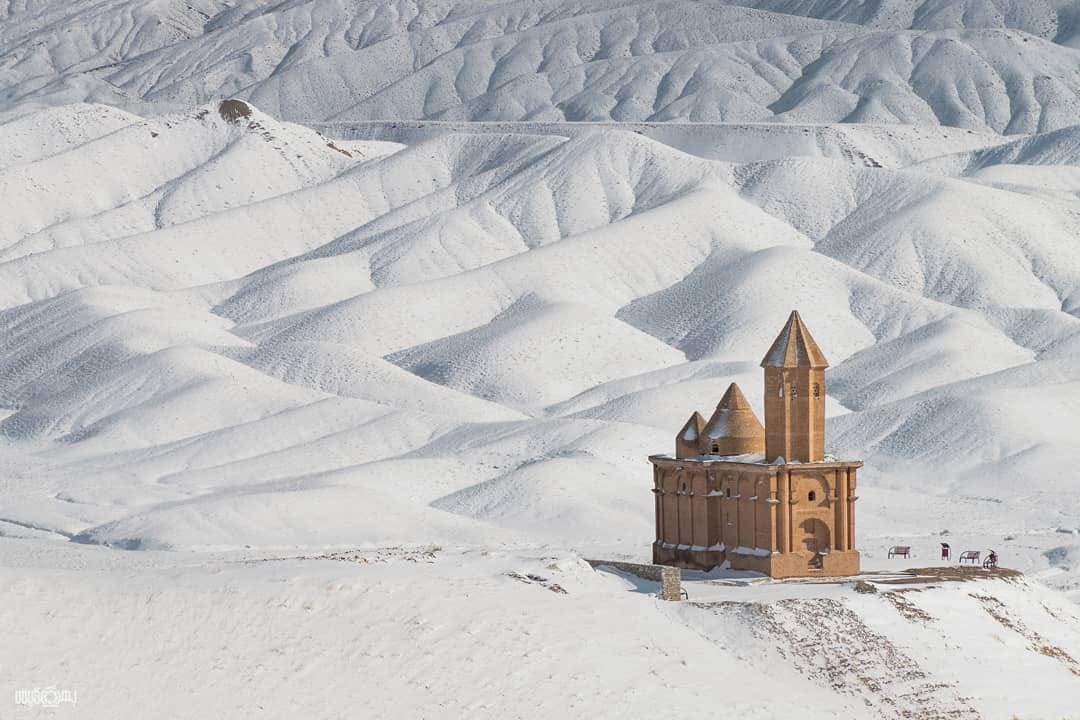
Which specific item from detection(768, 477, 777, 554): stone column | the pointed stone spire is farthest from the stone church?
the pointed stone spire

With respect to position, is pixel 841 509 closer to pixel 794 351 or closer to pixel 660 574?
pixel 794 351

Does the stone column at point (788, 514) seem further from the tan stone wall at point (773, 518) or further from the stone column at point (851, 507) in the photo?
the stone column at point (851, 507)

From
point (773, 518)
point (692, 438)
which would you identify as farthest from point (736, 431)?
point (773, 518)

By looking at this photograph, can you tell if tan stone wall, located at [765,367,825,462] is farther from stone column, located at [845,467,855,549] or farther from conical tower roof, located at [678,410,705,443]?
conical tower roof, located at [678,410,705,443]

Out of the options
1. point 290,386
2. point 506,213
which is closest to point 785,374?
point 290,386

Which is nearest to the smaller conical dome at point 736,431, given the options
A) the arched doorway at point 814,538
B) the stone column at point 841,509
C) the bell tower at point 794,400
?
the bell tower at point 794,400

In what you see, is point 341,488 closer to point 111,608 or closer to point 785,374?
point 785,374
